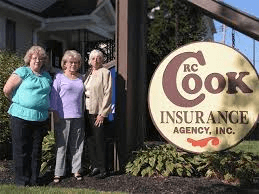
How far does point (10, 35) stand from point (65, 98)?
12572 millimetres

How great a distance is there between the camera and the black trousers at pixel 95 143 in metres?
6.21

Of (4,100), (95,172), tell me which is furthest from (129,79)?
(4,100)

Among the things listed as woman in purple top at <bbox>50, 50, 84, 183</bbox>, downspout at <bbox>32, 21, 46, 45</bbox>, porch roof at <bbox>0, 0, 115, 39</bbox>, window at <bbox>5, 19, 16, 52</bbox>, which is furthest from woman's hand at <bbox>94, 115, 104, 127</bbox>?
downspout at <bbox>32, 21, 46, 45</bbox>

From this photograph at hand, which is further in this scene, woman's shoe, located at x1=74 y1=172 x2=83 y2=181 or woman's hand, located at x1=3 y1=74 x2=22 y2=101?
woman's shoe, located at x1=74 y1=172 x2=83 y2=181

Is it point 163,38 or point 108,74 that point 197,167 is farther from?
point 163,38

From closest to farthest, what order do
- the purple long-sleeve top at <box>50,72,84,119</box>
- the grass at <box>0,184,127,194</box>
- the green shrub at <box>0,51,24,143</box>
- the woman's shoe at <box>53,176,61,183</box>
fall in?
the grass at <box>0,184,127,194</box>, the purple long-sleeve top at <box>50,72,84,119</box>, the woman's shoe at <box>53,176,61,183</box>, the green shrub at <box>0,51,24,143</box>

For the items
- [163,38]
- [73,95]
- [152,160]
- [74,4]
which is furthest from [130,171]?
[74,4]

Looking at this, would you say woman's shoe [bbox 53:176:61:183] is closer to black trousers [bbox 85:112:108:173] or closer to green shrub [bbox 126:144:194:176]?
black trousers [bbox 85:112:108:173]

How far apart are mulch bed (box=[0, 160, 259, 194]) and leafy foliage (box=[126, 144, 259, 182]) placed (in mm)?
148

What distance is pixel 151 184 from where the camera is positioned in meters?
5.91

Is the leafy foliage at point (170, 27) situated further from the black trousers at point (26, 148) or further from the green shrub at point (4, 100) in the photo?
the black trousers at point (26, 148)

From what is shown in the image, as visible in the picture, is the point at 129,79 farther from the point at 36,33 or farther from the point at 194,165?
the point at 36,33

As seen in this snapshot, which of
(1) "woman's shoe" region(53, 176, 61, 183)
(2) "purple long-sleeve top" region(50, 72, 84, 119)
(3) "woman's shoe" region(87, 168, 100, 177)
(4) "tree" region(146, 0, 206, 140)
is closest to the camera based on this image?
(2) "purple long-sleeve top" region(50, 72, 84, 119)

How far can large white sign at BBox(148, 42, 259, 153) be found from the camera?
6.66 metres
